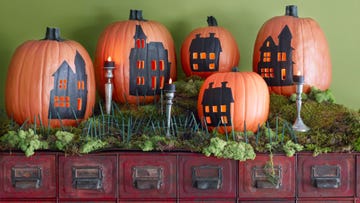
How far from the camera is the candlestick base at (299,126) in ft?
6.10

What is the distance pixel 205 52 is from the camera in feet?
7.00

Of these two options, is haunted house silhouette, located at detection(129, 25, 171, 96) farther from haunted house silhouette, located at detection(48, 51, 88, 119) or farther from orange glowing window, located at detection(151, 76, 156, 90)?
haunted house silhouette, located at detection(48, 51, 88, 119)

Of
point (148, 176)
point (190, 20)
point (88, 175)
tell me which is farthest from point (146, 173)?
point (190, 20)

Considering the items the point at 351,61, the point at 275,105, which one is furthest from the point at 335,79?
the point at 275,105

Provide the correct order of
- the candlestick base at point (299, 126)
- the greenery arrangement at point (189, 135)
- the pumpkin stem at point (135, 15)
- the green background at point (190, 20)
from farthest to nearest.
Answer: the green background at point (190, 20)
the pumpkin stem at point (135, 15)
the candlestick base at point (299, 126)
the greenery arrangement at point (189, 135)

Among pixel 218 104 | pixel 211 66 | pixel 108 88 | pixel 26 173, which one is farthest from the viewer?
pixel 211 66

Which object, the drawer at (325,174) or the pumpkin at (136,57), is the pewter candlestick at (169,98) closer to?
the pumpkin at (136,57)

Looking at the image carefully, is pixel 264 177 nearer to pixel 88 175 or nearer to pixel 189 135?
pixel 189 135

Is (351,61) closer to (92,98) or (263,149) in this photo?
(263,149)

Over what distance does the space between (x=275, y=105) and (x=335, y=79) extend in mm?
443

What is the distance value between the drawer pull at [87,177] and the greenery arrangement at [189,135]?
0.07m

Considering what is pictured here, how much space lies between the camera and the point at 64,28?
2297 mm

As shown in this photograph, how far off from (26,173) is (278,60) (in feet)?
3.34

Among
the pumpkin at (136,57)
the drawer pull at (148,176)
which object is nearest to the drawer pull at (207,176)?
the drawer pull at (148,176)
